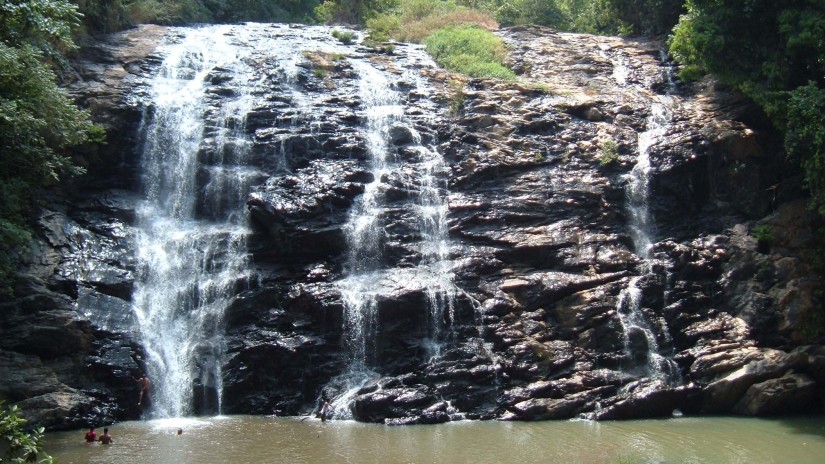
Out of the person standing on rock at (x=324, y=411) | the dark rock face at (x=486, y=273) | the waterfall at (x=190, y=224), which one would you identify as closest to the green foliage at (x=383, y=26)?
the waterfall at (x=190, y=224)

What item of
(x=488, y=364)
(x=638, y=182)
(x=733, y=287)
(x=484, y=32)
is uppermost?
(x=484, y=32)

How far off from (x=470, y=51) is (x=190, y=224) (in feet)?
45.0

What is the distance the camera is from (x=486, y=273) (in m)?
19.5

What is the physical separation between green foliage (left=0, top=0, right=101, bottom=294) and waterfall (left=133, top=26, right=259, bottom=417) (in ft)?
11.9

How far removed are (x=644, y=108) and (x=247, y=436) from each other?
54.7ft

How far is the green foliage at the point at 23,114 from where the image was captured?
15.0 meters

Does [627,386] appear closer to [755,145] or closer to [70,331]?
[755,145]

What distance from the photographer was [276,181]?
2139 centimetres

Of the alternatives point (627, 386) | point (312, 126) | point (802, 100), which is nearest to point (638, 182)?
point (802, 100)

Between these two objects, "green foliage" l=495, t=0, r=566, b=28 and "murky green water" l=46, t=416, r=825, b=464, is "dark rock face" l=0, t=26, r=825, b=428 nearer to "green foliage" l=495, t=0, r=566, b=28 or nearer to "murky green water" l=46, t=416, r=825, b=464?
"murky green water" l=46, t=416, r=825, b=464

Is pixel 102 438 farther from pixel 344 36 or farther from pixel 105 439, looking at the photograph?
pixel 344 36

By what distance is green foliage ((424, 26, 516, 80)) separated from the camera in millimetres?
26875

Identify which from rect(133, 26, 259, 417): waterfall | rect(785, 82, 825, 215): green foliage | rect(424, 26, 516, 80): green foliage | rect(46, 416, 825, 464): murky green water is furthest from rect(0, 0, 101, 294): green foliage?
rect(785, 82, 825, 215): green foliage

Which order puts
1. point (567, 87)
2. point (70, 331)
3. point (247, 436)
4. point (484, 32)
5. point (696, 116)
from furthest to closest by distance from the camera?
point (484, 32) → point (567, 87) → point (696, 116) → point (70, 331) → point (247, 436)
